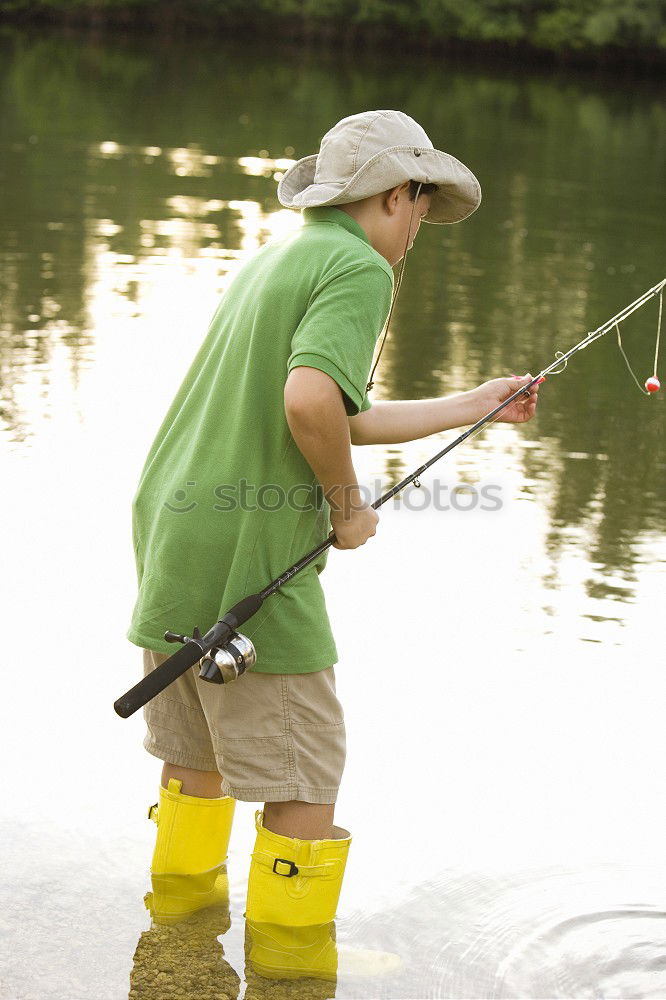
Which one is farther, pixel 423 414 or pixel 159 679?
pixel 423 414

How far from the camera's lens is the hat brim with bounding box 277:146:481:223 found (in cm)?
280

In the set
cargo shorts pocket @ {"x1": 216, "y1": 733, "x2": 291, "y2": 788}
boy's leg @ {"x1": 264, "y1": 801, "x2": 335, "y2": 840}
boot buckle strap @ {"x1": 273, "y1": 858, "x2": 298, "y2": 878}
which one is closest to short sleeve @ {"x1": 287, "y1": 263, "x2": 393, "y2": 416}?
cargo shorts pocket @ {"x1": 216, "y1": 733, "x2": 291, "y2": 788}

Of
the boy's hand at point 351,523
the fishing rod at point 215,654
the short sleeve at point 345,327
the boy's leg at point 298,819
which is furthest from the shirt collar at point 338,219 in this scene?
the boy's leg at point 298,819

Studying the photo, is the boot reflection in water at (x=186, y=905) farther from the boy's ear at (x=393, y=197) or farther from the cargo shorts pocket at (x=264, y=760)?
the boy's ear at (x=393, y=197)

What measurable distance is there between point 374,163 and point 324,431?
538 millimetres

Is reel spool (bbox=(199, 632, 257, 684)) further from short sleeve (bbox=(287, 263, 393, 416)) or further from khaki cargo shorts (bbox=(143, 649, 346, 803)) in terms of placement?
short sleeve (bbox=(287, 263, 393, 416))

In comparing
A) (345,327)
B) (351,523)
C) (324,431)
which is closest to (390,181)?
(345,327)

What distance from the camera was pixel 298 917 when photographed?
305 centimetres

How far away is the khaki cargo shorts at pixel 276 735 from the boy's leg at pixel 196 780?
8.3 inches

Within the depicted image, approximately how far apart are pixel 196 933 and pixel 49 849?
473 mm

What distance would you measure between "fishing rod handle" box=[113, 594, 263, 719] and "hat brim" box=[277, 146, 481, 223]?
781mm

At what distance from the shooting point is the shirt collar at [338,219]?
2.83 m

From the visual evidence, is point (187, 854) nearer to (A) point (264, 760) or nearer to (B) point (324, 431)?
(A) point (264, 760)

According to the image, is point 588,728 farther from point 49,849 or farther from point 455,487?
point 455,487
